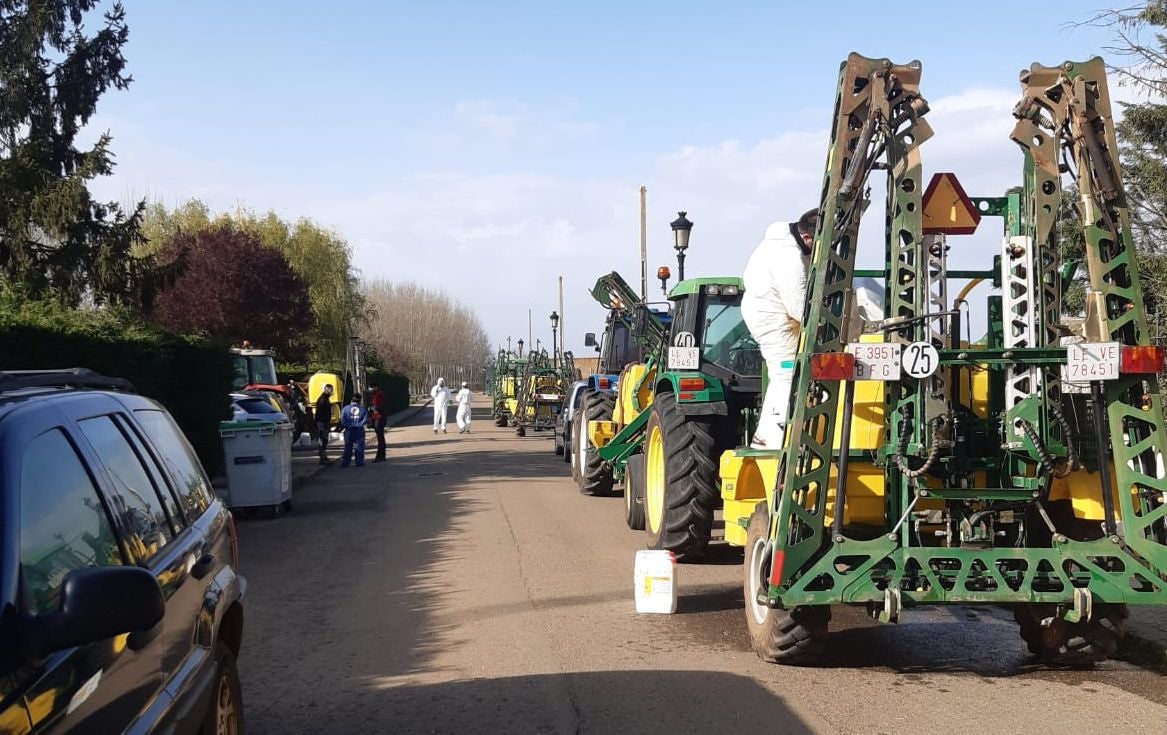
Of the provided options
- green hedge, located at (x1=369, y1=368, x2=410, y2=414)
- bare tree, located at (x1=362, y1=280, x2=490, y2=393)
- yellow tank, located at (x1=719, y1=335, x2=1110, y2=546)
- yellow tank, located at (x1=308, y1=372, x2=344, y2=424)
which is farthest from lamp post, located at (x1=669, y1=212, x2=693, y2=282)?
bare tree, located at (x1=362, y1=280, x2=490, y2=393)

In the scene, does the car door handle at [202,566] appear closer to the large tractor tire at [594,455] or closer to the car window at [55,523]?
the car window at [55,523]

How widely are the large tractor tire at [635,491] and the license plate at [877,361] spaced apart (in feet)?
18.3

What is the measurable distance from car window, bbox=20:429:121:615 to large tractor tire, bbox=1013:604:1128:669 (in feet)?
17.0

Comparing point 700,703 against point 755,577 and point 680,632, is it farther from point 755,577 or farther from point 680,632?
point 680,632

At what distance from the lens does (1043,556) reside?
6.05 m

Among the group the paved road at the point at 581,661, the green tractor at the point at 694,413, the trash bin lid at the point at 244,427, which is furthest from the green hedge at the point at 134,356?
the green tractor at the point at 694,413

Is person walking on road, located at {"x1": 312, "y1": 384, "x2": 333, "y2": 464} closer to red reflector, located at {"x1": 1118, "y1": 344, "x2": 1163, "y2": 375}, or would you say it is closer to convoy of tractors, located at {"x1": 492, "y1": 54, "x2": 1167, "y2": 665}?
convoy of tractors, located at {"x1": 492, "y1": 54, "x2": 1167, "y2": 665}

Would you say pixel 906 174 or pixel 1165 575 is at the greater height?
pixel 906 174

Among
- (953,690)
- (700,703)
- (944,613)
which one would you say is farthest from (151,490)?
(944,613)

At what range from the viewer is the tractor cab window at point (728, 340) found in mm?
10633

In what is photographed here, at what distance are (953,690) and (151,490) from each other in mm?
4320

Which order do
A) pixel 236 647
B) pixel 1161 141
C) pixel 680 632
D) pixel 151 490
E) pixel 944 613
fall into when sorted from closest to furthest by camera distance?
pixel 151 490
pixel 236 647
pixel 680 632
pixel 944 613
pixel 1161 141

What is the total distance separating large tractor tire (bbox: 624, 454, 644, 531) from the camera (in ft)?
38.5

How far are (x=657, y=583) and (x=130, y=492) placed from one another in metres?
4.86
